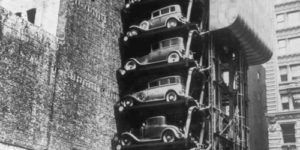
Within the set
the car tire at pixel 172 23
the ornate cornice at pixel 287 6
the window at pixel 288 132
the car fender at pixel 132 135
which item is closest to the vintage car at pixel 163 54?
the car tire at pixel 172 23

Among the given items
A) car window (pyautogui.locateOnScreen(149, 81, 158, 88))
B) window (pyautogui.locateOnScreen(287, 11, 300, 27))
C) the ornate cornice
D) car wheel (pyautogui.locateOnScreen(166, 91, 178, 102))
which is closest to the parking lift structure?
car wheel (pyautogui.locateOnScreen(166, 91, 178, 102))

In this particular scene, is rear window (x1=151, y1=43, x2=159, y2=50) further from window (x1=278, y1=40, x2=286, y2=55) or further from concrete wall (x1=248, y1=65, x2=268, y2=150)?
window (x1=278, y1=40, x2=286, y2=55)

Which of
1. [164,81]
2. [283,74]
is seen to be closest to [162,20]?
[164,81]

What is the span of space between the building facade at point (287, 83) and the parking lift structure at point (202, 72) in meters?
8.32

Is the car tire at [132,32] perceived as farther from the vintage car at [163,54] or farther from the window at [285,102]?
the window at [285,102]

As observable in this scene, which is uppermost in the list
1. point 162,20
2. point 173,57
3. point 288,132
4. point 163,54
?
point 162,20

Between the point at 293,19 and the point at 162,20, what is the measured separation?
685 inches

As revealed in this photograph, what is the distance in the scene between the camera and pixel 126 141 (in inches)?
1163

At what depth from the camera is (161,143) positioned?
27766 mm

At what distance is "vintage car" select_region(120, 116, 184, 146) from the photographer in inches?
1088

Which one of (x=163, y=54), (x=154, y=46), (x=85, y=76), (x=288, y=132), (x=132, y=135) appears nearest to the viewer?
(x=85, y=76)

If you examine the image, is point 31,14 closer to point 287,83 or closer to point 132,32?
point 132,32

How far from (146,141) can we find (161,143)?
1.25 metres

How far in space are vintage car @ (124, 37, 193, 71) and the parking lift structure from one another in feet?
0.95
